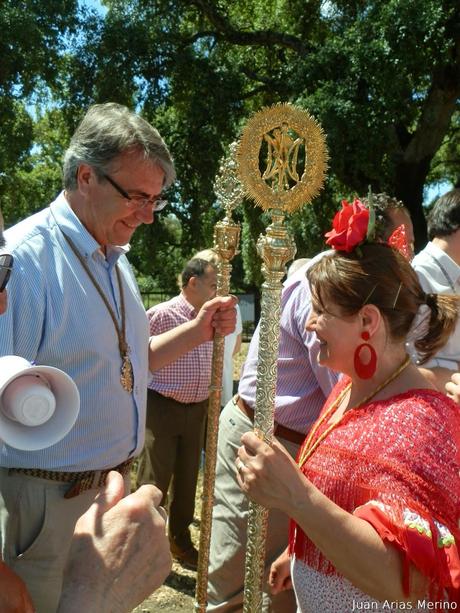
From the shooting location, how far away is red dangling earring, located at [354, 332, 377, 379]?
207 centimetres

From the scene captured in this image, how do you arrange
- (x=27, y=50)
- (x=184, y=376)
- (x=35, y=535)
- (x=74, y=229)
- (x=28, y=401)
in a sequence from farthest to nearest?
(x=27, y=50) < (x=184, y=376) < (x=74, y=229) < (x=35, y=535) < (x=28, y=401)

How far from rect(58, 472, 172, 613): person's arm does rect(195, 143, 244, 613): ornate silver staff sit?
4.43ft

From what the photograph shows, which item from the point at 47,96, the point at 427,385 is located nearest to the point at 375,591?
the point at 427,385

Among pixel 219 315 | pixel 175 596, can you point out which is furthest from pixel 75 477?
pixel 175 596

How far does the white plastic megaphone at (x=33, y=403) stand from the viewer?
1431 millimetres

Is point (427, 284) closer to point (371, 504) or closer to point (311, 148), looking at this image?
point (311, 148)

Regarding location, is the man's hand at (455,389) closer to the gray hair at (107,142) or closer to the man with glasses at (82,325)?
the man with glasses at (82,325)

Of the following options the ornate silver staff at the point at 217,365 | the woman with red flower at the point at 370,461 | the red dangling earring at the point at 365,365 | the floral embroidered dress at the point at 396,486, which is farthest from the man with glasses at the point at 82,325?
the red dangling earring at the point at 365,365

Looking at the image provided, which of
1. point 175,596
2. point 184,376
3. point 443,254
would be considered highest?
point 443,254

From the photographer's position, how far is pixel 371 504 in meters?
1.77

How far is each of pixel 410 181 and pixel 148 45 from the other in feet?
17.0

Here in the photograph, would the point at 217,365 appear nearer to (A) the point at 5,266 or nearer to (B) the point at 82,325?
(B) the point at 82,325

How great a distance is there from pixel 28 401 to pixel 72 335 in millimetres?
971

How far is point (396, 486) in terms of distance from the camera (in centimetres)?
176
